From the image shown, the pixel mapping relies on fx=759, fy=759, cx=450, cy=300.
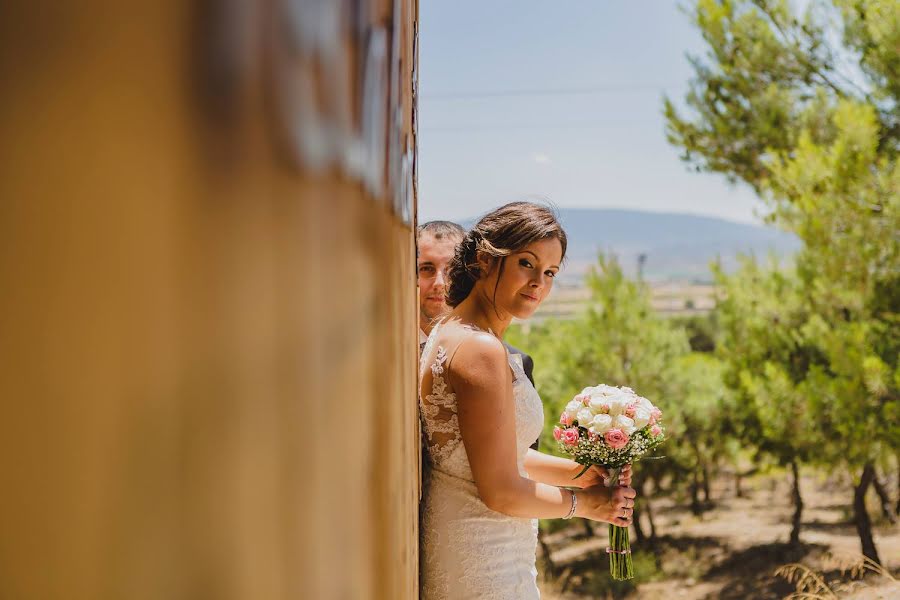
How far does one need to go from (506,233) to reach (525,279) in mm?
98

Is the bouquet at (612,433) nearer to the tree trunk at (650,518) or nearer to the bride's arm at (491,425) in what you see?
the bride's arm at (491,425)

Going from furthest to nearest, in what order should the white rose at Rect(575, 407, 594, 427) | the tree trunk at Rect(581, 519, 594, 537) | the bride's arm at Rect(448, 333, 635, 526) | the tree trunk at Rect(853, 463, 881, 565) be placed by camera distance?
the tree trunk at Rect(581, 519, 594, 537) < the tree trunk at Rect(853, 463, 881, 565) < the white rose at Rect(575, 407, 594, 427) < the bride's arm at Rect(448, 333, 635, 526)

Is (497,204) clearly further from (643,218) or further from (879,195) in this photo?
(643,218)

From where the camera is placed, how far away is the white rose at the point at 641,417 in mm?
1798

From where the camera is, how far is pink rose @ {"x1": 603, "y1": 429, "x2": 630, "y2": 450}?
66.2 inches

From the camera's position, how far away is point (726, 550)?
8750mm

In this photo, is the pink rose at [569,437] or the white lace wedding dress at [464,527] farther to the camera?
the pink rose at [569,437]

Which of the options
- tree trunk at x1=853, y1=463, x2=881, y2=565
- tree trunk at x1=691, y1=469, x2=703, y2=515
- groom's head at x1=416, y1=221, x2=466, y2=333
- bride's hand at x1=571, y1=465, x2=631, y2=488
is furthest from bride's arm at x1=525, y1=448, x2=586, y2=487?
tree trunk at x1=691, y1=469, x2=703, y2=515

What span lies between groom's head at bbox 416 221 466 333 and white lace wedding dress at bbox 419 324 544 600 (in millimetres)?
652

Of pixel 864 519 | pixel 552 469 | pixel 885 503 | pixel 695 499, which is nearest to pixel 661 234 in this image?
pixel 695 499

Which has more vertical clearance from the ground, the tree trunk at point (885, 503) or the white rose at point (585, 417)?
the white rose at point (585, 417)

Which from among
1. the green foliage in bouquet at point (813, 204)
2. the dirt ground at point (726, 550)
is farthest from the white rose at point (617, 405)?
the dirt ground at point (726, 550)

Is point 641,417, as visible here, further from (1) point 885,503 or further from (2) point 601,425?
(1) point 885,503

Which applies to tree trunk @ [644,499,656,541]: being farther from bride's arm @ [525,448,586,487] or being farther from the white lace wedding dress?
the white lace wedding dress
